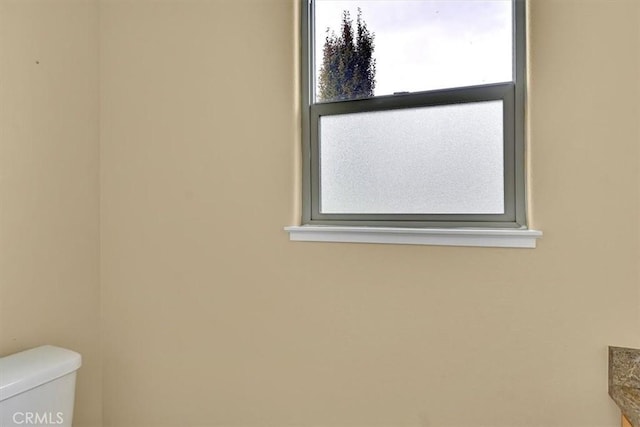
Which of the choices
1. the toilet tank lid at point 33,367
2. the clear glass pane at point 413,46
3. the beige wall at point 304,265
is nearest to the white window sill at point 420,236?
the beige wall at point 304,265

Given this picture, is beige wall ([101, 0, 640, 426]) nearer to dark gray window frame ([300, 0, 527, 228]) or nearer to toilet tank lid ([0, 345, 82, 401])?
dark gray window frame ([300, 0, 527, 228])

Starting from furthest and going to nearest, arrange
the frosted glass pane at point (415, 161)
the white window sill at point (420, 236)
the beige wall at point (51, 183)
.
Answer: the beige wall at point (51, 183) < the frosted glass pane at point (415, 161) < the white window sill at point (420, 236)

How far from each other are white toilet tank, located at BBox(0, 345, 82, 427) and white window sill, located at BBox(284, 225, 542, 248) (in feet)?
2.75

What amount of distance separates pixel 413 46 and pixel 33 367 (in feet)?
5.04

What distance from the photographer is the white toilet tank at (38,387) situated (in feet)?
3.66

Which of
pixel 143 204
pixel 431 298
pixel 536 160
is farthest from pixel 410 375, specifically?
pixel 143 204

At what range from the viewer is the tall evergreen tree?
1.33m

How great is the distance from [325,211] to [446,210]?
1.32 feet

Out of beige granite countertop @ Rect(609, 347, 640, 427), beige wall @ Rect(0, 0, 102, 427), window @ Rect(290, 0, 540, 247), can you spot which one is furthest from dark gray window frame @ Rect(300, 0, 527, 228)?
beige wall @ Rect(0, 0, 102, 427)

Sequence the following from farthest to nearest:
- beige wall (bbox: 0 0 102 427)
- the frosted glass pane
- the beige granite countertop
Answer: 1. beige wall (bbox: 0 0 102 427)
2. the frosted glass pane
3. the beige granite countertop

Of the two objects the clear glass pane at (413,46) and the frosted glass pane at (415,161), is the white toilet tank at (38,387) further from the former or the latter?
the clear glass pane at (413,46)

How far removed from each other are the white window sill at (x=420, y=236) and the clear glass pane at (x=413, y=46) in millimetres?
452

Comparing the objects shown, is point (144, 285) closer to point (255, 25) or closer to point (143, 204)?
point (143, 204)

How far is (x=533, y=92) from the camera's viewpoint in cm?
109
